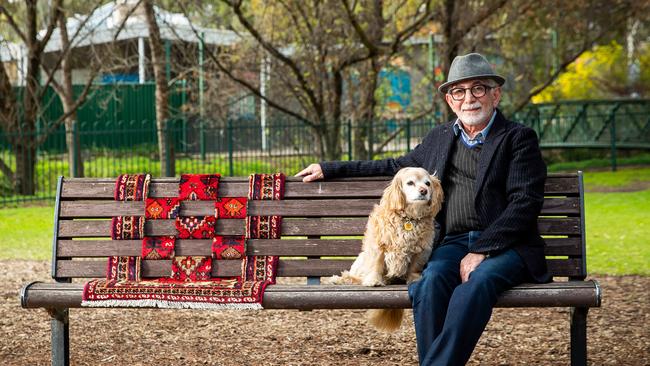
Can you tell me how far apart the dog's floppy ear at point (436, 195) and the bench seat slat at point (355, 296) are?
44cm

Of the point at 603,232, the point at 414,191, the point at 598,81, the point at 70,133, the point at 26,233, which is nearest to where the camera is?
the point at 414,191

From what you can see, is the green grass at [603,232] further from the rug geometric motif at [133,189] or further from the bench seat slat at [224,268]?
the rug geometric motif at [133,189]

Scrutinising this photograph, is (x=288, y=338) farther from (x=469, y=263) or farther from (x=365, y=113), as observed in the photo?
(x=365, y=113)

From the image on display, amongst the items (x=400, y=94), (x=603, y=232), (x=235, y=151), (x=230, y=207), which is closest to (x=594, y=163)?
(x=400, y=94)

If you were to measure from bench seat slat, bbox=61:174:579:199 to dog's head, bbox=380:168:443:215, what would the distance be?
0.72 meters

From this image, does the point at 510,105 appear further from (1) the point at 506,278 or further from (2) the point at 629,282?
(1) the point at 506,278

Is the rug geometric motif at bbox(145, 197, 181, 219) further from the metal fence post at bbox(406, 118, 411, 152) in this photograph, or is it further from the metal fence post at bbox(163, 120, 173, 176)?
the metal fence post at bbox(406, 118, 411, 152)

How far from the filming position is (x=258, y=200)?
5.70 metres

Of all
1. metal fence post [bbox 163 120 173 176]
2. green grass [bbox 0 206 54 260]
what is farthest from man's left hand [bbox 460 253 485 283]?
metal fence post [bbox 163 120 173 176]

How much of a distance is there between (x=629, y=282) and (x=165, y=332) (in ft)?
14.2

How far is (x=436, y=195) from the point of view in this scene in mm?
4984

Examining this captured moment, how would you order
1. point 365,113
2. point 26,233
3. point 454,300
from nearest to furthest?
1. point 454,300
2. point 26,233
3. point 365,113

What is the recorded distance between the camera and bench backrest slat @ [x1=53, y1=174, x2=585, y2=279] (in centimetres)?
563

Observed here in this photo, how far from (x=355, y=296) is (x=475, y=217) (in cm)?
80
